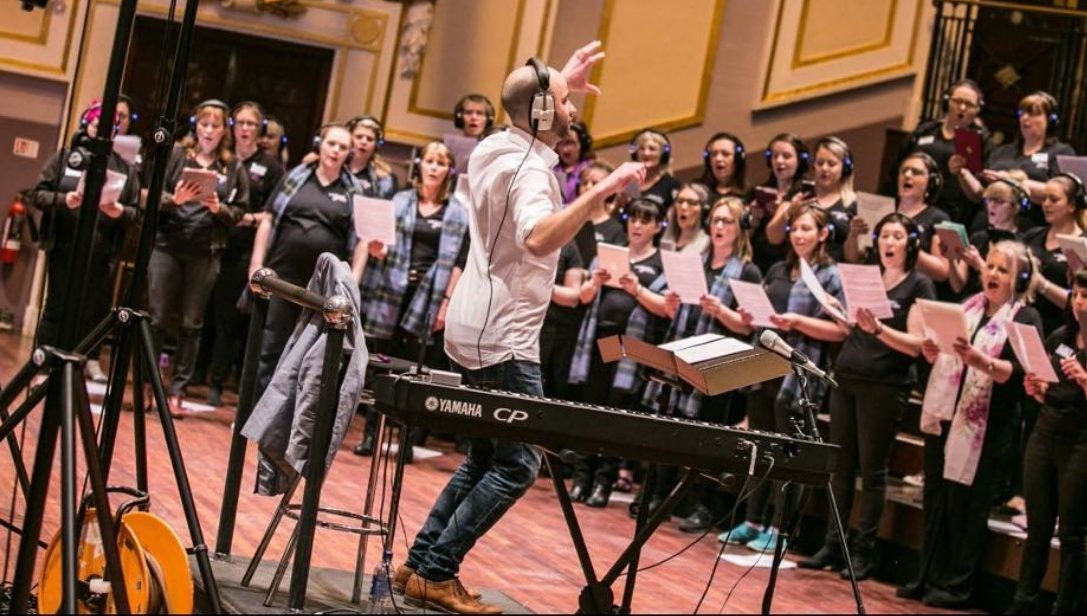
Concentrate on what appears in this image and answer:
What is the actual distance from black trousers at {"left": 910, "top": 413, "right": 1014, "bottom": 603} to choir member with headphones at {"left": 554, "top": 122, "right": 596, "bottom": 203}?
266 centimetres

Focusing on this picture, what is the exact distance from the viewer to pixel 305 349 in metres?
3.49

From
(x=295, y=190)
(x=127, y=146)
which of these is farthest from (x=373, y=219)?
(x=127, y=146)

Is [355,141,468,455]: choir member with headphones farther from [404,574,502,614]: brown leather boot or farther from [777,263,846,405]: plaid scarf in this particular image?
[404,574,502,614]: brown leather boot

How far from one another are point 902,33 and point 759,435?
693 centimetres

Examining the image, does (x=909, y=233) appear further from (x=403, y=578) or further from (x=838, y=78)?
(x=838, y=78)

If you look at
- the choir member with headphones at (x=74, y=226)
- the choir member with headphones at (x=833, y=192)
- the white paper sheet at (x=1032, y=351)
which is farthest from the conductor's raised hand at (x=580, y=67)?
the choir member with headphones at (x=833, y=192)

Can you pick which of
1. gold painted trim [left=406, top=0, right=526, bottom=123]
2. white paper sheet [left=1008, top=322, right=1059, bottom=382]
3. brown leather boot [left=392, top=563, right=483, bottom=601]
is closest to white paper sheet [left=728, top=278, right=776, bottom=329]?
white paper sheet [left=1008, top=322, right=1059, bottom=382]

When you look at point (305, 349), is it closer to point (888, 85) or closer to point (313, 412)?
point (313, 412)

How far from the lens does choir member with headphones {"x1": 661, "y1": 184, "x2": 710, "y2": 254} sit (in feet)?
22.2

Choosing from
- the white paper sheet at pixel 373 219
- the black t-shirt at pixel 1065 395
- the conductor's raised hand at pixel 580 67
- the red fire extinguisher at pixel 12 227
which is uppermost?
the conductor's raised hand at pixel 580 67

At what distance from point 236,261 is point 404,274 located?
1.12 meters

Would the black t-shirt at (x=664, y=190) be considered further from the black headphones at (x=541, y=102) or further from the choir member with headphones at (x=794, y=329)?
the black headphones at (x=541, y=102)

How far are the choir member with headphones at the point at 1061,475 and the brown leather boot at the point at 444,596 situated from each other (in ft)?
7.75

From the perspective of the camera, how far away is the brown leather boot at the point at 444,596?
3.67 meters
